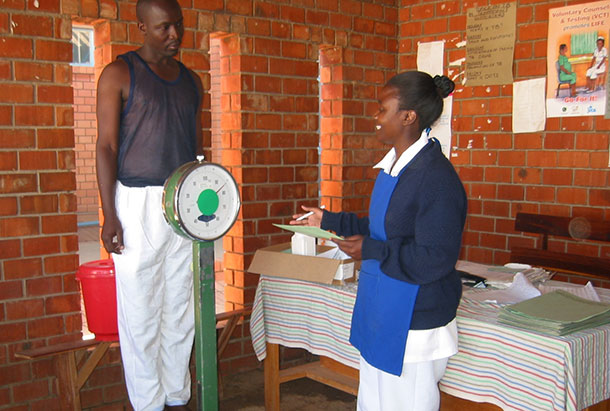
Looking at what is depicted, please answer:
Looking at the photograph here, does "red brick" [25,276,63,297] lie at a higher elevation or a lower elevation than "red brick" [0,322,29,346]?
higher

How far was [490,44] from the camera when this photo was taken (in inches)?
158

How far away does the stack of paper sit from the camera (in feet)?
6.57

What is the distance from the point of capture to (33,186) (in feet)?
9.83

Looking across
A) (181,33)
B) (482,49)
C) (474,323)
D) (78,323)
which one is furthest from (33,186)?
(482,49)

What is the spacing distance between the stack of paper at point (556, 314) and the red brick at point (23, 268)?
2.26 meters

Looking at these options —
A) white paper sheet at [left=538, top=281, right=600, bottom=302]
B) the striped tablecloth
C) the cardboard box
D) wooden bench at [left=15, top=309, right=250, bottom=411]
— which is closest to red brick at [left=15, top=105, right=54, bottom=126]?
wooden bench at [left=15, top=309, right=250, bottom=411]

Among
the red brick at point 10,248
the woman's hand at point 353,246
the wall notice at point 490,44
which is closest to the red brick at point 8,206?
the red brick at point 10,248

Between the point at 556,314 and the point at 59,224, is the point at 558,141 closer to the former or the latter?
the point at 556,314

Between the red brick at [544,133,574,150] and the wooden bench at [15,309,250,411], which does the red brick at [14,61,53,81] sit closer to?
the wooden bench at [15,309,250,411]

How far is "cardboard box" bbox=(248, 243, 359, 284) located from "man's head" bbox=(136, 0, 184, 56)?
109 cm

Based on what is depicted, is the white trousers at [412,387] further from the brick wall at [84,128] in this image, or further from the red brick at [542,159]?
the brick wall at [84,128]

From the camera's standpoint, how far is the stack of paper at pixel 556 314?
2.00m

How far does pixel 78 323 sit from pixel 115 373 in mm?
382

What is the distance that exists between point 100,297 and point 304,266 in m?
0.98
